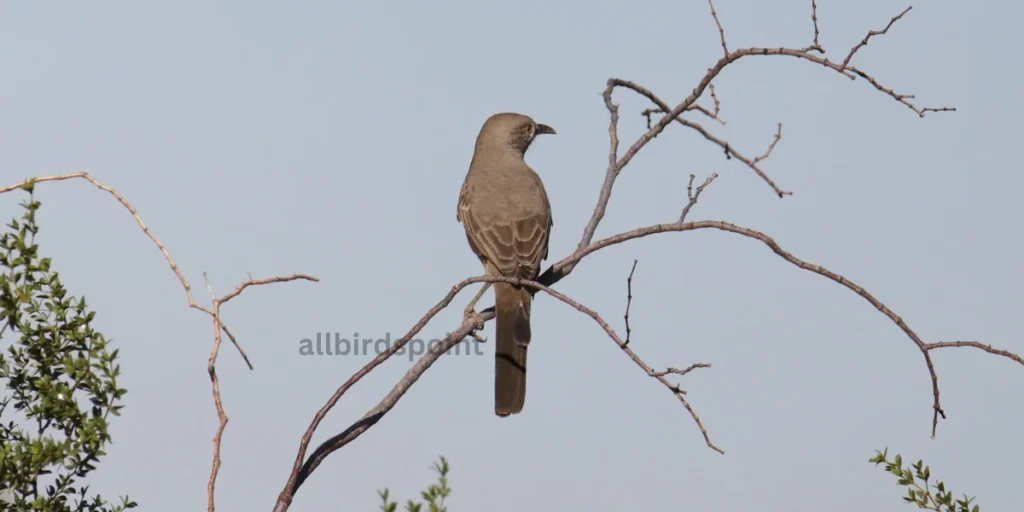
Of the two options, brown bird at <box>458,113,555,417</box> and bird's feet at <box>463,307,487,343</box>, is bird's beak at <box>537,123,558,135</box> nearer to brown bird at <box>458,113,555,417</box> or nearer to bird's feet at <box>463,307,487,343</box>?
brown bird at <box>458,113,555,417</box>

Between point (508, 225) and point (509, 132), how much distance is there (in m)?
1.41

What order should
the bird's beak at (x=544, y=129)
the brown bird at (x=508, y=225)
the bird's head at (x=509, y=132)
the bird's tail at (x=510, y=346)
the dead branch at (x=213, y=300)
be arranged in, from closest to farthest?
the dead branch at (x=213, y=300) → the bird's tail at (x=510, y=346) → the brown bird at (x=508, y=225) → the bird's head at (x=509, y=132) → the bird's beak at (x=544, y=129)

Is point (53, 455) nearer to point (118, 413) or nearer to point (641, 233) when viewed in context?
point (118, 413)

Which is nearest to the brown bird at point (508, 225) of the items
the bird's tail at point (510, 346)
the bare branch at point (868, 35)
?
the bird's tail at point (510, 346)

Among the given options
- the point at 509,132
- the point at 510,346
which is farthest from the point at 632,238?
the point at 509,132

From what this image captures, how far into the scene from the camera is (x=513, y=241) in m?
7.35

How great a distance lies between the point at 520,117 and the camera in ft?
28.6

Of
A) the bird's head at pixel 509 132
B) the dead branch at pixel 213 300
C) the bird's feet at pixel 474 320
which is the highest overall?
the bird's head at pixel 509 132

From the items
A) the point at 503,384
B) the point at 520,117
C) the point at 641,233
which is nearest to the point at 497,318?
the point at 503,384

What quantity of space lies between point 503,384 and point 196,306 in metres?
2.84

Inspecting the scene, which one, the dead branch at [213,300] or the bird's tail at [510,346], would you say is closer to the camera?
the dead branch at [213,300]

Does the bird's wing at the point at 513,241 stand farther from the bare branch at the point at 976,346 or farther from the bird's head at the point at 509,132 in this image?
the bare branch at the point at 976,346

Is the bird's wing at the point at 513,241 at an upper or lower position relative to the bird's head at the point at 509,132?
lower

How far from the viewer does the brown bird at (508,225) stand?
677 centimetres
